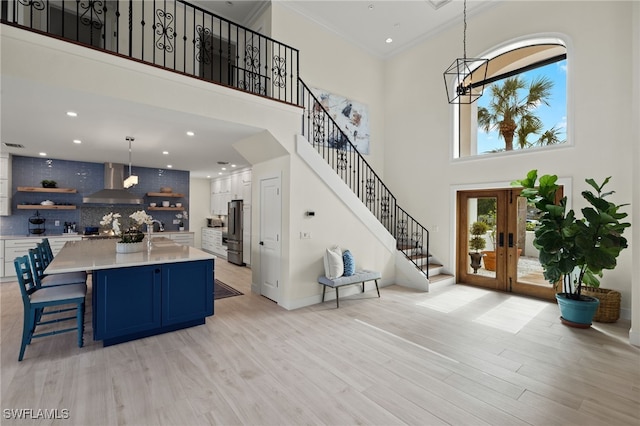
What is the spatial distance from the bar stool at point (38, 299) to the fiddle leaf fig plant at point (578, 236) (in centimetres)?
607

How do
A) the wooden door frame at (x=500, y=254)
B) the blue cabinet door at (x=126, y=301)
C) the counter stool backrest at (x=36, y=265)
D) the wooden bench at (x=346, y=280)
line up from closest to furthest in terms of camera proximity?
the blue cabinet door at (x=126, y=301) → the counter stool backrest at (x=36, y=265) → the wooden bench at (x=346, y=280) → the wooden door frame at (x=500, y=254)

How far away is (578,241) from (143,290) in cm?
564

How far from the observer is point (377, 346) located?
136 inches

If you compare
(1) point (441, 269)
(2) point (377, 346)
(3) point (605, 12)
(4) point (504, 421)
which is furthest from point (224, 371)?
(3) point (605, 12)

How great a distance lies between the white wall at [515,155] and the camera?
14.6ft

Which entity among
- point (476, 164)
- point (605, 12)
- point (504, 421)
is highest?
point (605, 12)

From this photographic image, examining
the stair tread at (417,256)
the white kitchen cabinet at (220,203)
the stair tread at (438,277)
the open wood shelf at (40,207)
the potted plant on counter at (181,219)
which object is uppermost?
the white kitchen cabinet at (220,203)

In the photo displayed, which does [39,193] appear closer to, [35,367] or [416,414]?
[35,367]

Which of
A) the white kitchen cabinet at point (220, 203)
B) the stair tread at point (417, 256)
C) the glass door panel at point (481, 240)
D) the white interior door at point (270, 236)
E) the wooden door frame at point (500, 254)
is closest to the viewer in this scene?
the white interior door at point (270, 236)

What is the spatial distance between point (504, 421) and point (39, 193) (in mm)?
9717

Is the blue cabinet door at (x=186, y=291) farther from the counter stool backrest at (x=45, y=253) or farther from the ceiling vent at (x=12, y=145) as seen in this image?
the ceiling vent at (x=12, y=145)

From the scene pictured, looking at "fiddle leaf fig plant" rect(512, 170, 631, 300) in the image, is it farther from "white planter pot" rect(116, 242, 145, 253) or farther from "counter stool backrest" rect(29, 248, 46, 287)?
"counter stool backrest" rect(29, 248, 46, 287)

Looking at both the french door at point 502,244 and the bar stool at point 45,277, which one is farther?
the french door at point 502,244

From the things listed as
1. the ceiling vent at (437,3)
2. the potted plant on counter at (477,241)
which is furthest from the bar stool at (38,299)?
the ceiling vent at (437,3)
